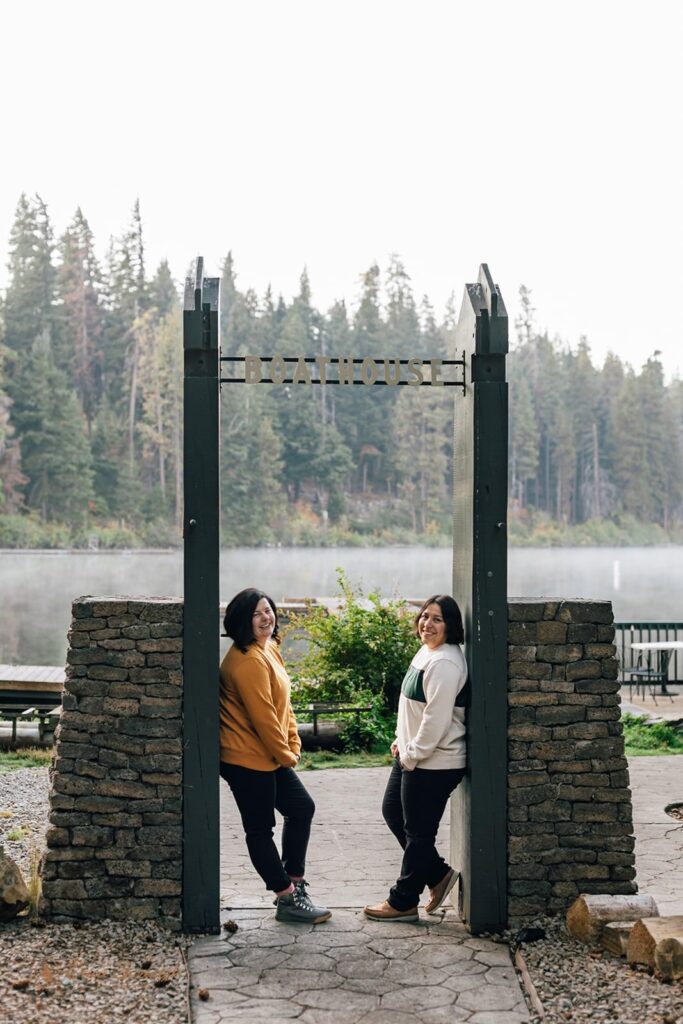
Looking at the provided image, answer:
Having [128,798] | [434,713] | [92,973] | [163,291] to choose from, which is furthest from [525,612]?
[163,291]

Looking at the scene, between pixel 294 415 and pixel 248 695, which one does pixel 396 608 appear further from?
pixel 294 415

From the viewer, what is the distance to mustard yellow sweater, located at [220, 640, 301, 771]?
5215mm

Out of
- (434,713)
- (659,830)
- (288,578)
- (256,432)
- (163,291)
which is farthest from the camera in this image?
(163,291)

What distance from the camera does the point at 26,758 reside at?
1026 cm

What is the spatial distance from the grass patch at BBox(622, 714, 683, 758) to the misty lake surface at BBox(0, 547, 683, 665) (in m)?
22.4

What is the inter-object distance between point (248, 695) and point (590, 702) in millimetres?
1599

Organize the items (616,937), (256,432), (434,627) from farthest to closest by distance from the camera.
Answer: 1. (256,432)
2. (434,627)
3. (616,937)

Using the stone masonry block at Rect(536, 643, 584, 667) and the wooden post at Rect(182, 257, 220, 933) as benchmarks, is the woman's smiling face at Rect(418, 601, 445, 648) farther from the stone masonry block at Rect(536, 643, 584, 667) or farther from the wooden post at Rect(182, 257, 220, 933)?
the wooden post at Rect(182, 257, 220, 933)

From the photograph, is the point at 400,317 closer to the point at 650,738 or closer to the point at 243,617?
the point at 650,738

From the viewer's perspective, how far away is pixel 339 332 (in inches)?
1783

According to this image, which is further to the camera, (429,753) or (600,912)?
(429,753)

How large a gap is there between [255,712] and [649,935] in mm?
1921

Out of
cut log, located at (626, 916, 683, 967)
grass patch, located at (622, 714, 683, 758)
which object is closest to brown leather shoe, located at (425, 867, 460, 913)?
cut log, located at (626, 916, 683, 967)

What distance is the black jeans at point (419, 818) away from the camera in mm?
5266
